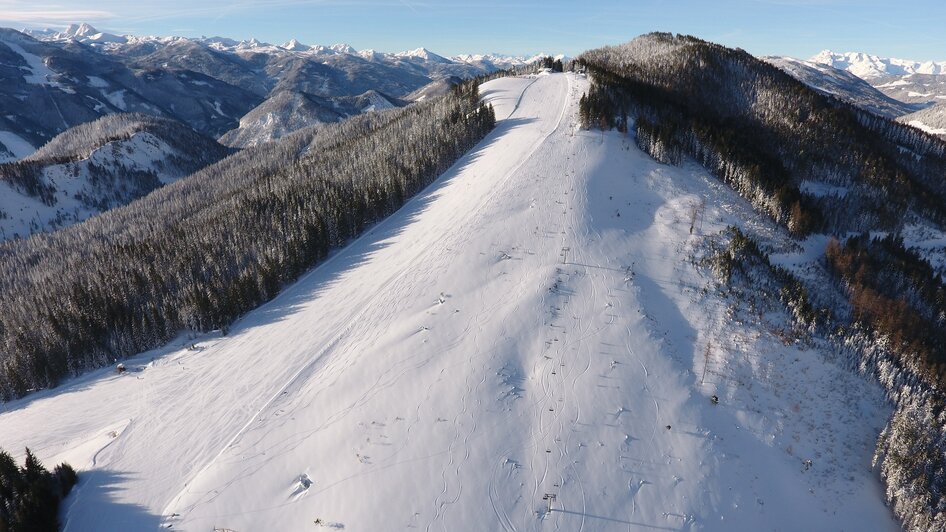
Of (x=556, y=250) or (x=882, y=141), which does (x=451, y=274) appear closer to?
(x=556, y=250)

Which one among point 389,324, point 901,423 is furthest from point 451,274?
point 901,423

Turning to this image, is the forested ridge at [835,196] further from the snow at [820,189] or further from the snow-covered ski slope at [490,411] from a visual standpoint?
the snow-covered ski slope at [490,411]

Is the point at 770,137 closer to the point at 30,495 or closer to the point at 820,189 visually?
the point at 820,189

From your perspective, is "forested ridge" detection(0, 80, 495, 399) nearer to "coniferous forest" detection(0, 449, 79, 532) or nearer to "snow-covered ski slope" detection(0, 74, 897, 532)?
"snow-covered ski slope" detection(0, 74, 897, 532)

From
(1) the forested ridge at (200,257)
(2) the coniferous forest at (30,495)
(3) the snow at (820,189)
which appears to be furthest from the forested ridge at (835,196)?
(2) the coniferous forest at (30,495)

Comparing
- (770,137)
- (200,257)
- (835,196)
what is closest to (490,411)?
(200,257)

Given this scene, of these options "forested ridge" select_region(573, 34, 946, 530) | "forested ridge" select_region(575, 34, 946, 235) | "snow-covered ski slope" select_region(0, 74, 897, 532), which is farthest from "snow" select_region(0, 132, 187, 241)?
"forested ridge" select_region(575, 34, 946, 235)
